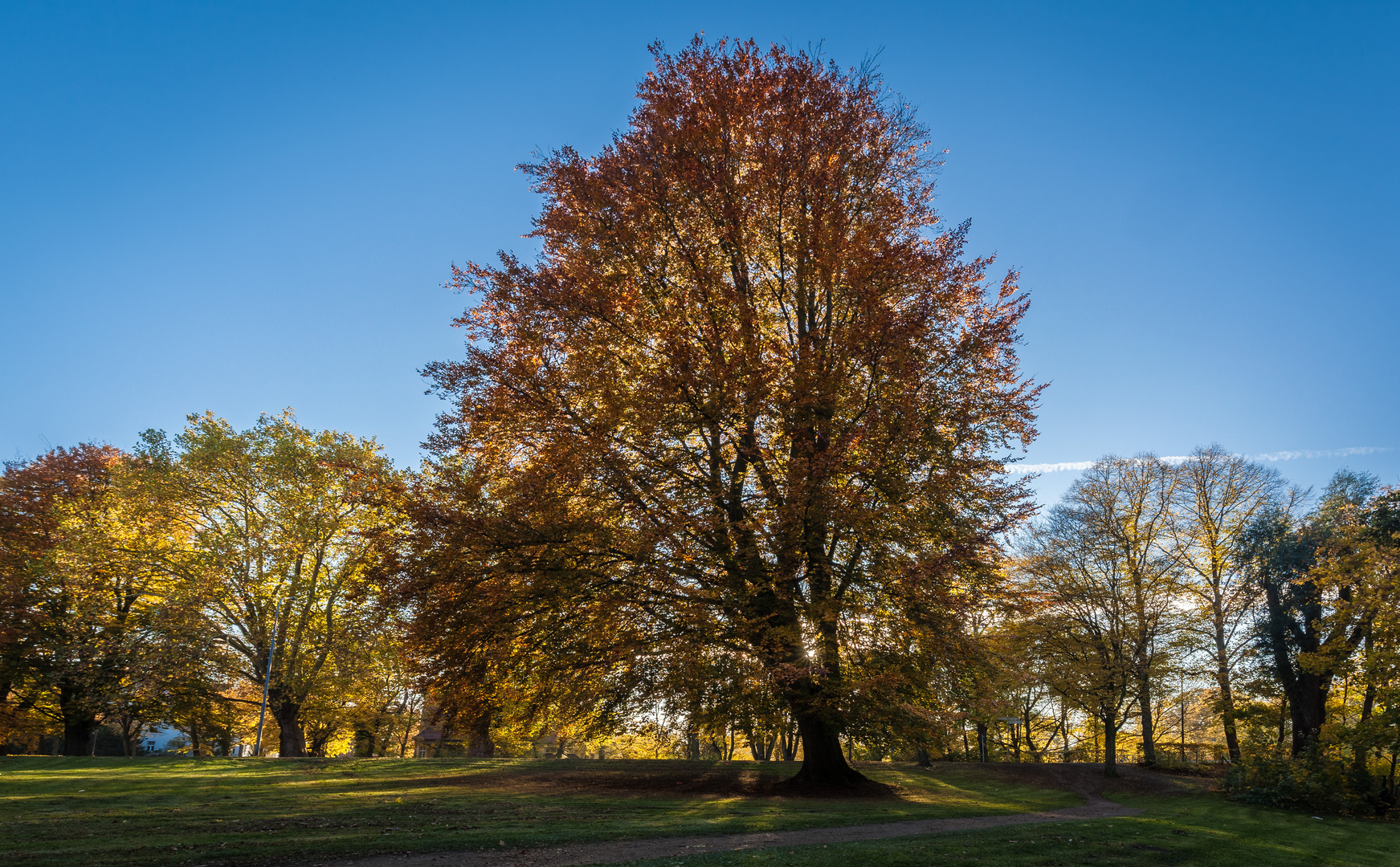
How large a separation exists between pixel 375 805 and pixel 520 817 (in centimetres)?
288

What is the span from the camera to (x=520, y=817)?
10555mm

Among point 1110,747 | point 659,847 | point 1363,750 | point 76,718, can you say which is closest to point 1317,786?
point 1363,750

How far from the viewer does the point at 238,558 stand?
26.3 meters

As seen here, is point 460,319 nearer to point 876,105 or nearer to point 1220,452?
point 876,105

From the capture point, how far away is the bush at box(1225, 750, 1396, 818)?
16.6 metres

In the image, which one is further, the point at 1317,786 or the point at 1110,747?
the point at 1110,747

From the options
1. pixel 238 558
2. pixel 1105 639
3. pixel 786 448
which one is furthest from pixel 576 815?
pixel 1105 639

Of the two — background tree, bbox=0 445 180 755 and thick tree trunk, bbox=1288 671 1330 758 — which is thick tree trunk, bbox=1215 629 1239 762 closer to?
thick tree trunk, bbox=1288 671 1330 758

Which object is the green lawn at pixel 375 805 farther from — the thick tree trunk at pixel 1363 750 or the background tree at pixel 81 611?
the background tree at pixel 81 611

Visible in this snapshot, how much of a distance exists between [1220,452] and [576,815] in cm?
3208

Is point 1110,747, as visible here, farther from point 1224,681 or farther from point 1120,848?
point 1120,848

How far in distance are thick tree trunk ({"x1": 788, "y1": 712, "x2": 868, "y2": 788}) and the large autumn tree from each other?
2.1 inches

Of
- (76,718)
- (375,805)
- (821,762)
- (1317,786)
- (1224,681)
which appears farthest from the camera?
(76,718)

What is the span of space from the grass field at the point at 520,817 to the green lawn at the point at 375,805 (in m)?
0.05
